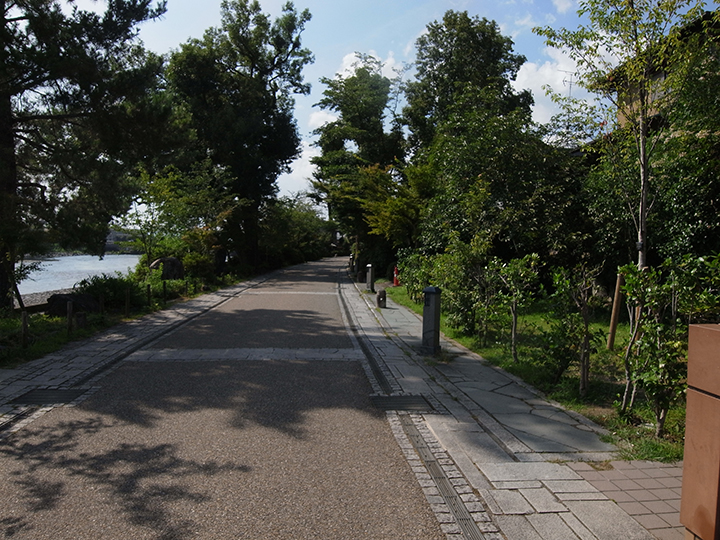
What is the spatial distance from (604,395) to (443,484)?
3.04 m

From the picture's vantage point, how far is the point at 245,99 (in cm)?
3081

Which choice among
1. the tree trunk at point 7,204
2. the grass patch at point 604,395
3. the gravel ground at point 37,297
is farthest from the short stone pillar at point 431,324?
the gravel ground at point 37,297

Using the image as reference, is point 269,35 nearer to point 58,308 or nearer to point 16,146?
point 16,146

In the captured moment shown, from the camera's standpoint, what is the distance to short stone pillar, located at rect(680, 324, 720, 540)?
9.28ft

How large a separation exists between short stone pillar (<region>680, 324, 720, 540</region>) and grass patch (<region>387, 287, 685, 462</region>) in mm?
1516

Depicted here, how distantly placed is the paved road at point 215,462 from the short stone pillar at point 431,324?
1.48 m

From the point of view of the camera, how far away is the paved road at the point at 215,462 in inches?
134

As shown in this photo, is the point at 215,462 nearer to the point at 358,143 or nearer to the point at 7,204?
the point at 7,204

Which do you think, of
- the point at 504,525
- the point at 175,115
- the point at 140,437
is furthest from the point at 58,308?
the point at 504,525

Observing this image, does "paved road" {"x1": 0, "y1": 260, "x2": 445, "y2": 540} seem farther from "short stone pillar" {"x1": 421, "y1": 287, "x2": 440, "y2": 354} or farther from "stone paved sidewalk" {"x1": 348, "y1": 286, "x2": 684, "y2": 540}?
"short stone pillar" {"x1": 421, "y1": 287, "x2": 440, "y2": 354}

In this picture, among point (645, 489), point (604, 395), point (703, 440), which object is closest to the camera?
point (703, 440)

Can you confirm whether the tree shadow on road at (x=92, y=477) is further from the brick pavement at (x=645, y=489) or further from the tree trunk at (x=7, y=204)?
the tree trunk at (x=7, y=204)

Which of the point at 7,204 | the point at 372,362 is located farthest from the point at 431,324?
Answer: the point at 7,204

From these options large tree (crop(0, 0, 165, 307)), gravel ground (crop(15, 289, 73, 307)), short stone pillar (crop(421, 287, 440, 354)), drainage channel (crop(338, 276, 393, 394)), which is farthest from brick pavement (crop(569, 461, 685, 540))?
gravel ground (crop(15, 289, 73, 307))
